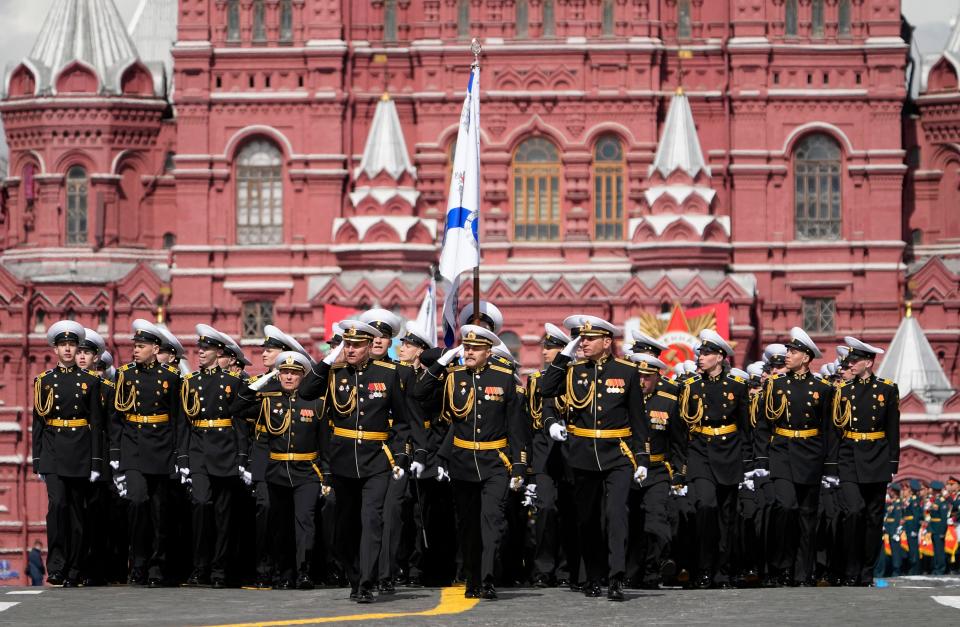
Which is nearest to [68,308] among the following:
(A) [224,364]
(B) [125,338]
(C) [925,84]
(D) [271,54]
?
(B) [125,338]

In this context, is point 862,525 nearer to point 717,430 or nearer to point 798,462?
point 798,462

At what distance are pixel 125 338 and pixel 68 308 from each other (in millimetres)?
1448

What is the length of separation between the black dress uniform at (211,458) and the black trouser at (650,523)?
330 centimetres

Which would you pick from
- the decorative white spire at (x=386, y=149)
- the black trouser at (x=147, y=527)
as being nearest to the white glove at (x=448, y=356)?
the black trouser at (x=147, y=527)

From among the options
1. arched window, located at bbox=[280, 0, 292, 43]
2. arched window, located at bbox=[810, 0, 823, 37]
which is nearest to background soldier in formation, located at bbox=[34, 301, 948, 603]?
arched window, located at bbox=[810, 0, 823, 37]

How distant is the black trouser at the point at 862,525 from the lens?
20406mm

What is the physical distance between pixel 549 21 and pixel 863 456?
103 ft

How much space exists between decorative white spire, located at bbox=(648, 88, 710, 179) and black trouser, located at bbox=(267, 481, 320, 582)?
2973 cm

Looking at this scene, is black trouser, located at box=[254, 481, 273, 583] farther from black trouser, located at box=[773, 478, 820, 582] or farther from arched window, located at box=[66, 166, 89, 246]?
arched window, located at box=[66, 166, 89, 246]

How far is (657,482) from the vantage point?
19688 millimetres

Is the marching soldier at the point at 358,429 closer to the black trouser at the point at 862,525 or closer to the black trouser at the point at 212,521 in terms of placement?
the black trouser at the point at 212,521

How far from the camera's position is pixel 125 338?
5125 centimetres

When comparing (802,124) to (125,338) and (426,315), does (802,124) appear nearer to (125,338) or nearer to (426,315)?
(125,338)

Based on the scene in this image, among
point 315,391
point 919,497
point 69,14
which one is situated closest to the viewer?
point 315,391
